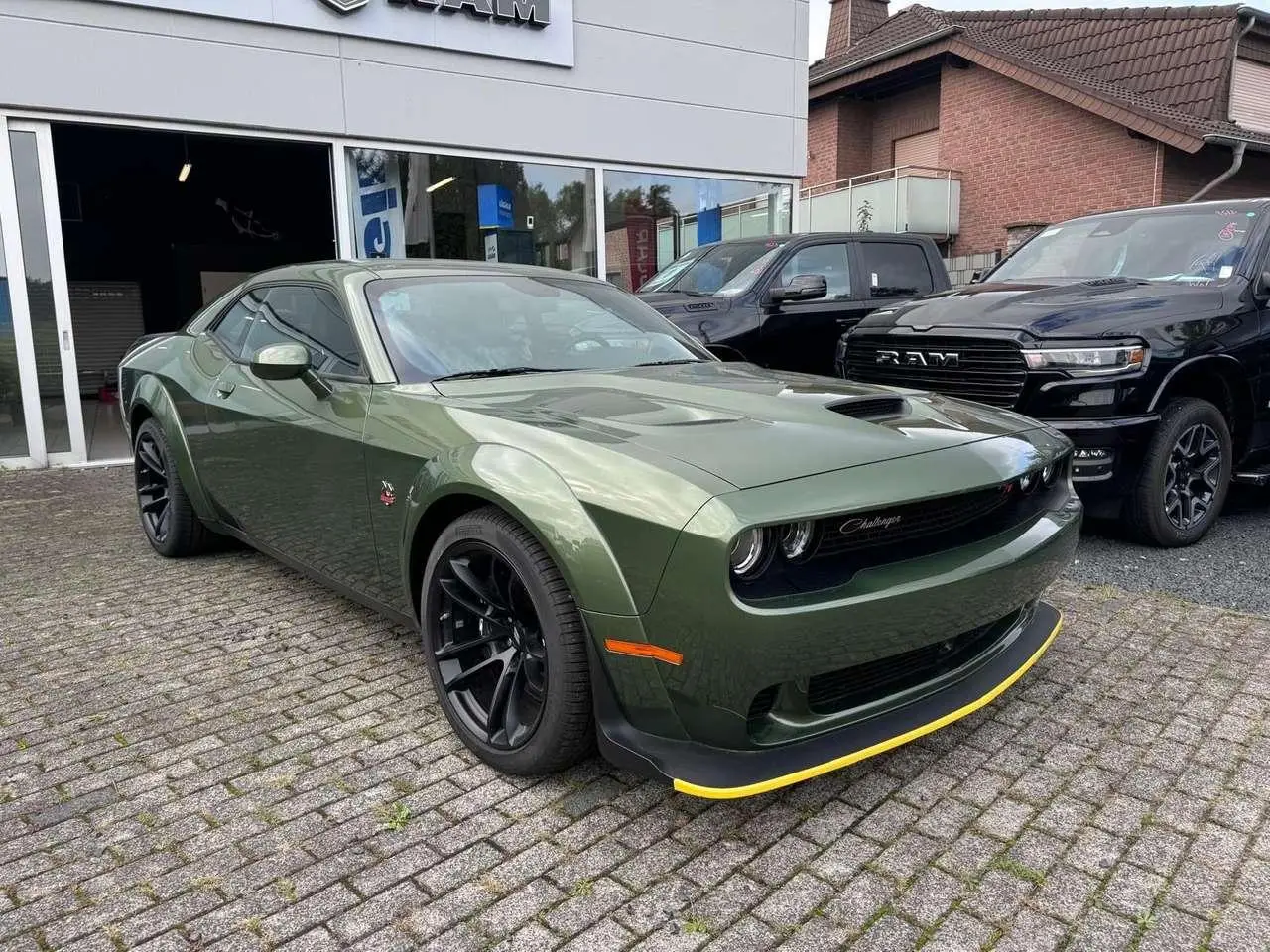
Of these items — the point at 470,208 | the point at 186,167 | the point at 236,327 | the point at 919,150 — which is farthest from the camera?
the point at 919,150

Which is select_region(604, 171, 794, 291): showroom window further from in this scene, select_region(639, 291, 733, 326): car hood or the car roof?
the car roof

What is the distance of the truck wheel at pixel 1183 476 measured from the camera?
4.55 metres

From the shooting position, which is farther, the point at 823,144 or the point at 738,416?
the point at 823,144

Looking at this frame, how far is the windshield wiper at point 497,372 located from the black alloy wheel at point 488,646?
0.75 metres

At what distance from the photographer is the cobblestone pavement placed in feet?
6.64

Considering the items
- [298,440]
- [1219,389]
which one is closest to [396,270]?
[298,440]

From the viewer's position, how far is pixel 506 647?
2654 millimetres

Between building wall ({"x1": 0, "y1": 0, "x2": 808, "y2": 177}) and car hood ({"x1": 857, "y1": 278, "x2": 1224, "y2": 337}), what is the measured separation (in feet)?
19.5

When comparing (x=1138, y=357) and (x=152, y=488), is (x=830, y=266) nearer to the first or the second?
(x=1138, y=357)

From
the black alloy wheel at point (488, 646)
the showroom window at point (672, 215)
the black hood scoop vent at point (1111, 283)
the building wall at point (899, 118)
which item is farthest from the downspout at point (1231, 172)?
the black alloy wheel at point (488, 646)

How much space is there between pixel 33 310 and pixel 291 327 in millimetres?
5702

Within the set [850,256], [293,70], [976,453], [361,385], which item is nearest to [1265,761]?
[976,453]

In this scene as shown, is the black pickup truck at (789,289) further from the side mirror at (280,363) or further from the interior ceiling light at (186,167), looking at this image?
the interior ceiling light at (186,167)

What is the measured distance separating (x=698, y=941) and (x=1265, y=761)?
1836mm
